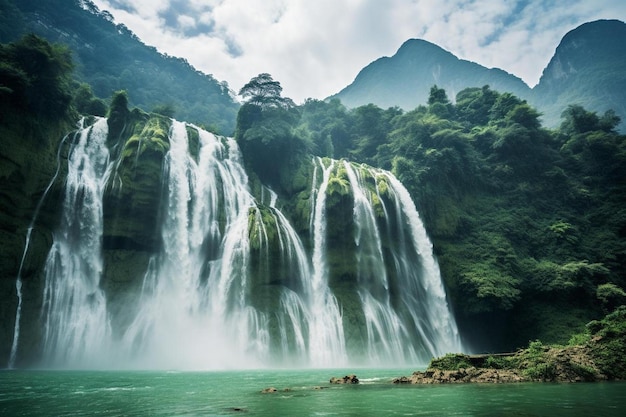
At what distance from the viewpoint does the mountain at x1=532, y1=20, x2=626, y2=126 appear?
8350 cm

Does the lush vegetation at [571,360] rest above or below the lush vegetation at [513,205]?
below

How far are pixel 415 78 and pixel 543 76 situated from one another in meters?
51.3

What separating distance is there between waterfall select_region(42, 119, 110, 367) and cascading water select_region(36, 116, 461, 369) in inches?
1.8

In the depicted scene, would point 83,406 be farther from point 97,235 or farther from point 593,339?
point 97,235

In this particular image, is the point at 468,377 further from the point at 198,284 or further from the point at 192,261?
the point at 192,261

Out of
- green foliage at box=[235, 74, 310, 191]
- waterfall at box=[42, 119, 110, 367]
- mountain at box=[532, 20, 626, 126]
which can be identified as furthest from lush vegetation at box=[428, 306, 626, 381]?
mountain at box=[532, 20, 626, 126]

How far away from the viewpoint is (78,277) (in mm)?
18969

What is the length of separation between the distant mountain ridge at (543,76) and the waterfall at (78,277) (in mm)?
78699

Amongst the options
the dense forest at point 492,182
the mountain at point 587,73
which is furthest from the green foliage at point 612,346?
the mountain at point 587,73

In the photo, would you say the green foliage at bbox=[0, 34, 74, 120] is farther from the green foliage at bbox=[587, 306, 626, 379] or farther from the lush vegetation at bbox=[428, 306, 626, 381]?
the green foliage at bbox=[587, 306, 626, 379]

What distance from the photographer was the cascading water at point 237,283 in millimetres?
18547

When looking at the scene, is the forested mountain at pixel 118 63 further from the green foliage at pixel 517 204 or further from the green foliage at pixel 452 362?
the green foliage at pixel 452 362

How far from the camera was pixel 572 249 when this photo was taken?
27.4 metres

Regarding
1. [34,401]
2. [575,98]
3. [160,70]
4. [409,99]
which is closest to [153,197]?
[34,401]
